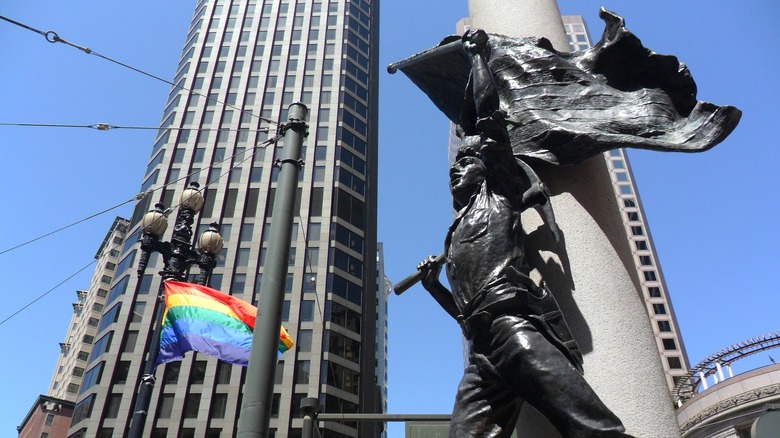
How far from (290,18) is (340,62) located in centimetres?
1080

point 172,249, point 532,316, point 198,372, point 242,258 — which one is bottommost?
point 532,316

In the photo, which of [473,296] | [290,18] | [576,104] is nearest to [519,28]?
[576,104]

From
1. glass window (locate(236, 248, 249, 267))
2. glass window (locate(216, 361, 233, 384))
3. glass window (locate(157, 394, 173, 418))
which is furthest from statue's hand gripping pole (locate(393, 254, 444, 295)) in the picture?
glass window (locate(236, 248, 249, 267))

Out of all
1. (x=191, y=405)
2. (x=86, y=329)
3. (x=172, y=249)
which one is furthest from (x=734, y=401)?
(x=86, y=329)

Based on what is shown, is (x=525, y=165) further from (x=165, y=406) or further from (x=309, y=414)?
(x=165, y=406)

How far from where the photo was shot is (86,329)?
85.9 m

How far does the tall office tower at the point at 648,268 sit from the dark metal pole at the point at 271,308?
216ft

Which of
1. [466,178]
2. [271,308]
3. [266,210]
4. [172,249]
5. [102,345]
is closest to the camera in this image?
[466,178]

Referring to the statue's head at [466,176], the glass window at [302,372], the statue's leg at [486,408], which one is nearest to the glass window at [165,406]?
the glass window at [302,372]

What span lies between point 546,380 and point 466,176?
5.20 ft

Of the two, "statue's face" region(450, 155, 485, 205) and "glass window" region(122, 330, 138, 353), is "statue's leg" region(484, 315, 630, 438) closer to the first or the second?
"statue's face" region(450, 155, 485, 205)

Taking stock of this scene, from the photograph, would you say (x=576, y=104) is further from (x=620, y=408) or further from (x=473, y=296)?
(x=620, y=408)

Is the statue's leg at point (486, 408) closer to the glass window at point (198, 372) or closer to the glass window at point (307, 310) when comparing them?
the glass window at point (307, 310)

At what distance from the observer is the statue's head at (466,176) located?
372 centimetres
